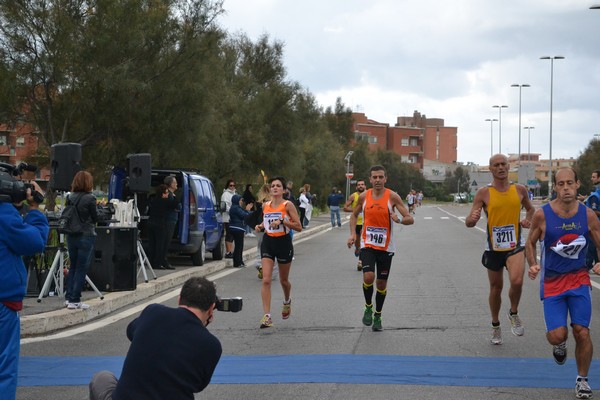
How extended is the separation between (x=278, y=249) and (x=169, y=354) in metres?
6.97

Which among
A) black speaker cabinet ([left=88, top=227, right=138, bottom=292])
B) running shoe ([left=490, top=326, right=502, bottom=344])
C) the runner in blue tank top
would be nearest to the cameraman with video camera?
the runner in blue tank top

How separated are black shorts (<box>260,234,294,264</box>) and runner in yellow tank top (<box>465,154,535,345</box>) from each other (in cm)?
263

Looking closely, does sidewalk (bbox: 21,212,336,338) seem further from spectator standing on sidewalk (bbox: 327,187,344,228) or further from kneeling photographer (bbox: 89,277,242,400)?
spectator standing on sidewalk (bbox: 327,187,344,228)

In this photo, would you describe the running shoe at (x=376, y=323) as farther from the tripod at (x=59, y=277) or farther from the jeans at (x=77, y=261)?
the tripod at (x=59, y=277)

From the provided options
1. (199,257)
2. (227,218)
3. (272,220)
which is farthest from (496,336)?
(227,218)

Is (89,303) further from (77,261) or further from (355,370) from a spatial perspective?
(355,370)

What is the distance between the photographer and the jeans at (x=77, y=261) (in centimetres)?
1180

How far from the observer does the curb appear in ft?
35.5

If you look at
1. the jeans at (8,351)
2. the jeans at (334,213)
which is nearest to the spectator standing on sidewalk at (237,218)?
the jeans at (8,351)

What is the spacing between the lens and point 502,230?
31.9 feet

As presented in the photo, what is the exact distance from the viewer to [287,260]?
11492 millimetres

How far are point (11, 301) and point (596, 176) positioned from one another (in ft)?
37.0

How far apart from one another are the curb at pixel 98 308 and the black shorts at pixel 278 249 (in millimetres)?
2509

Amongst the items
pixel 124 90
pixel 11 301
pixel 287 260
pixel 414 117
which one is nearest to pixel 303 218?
pixel 124 90
